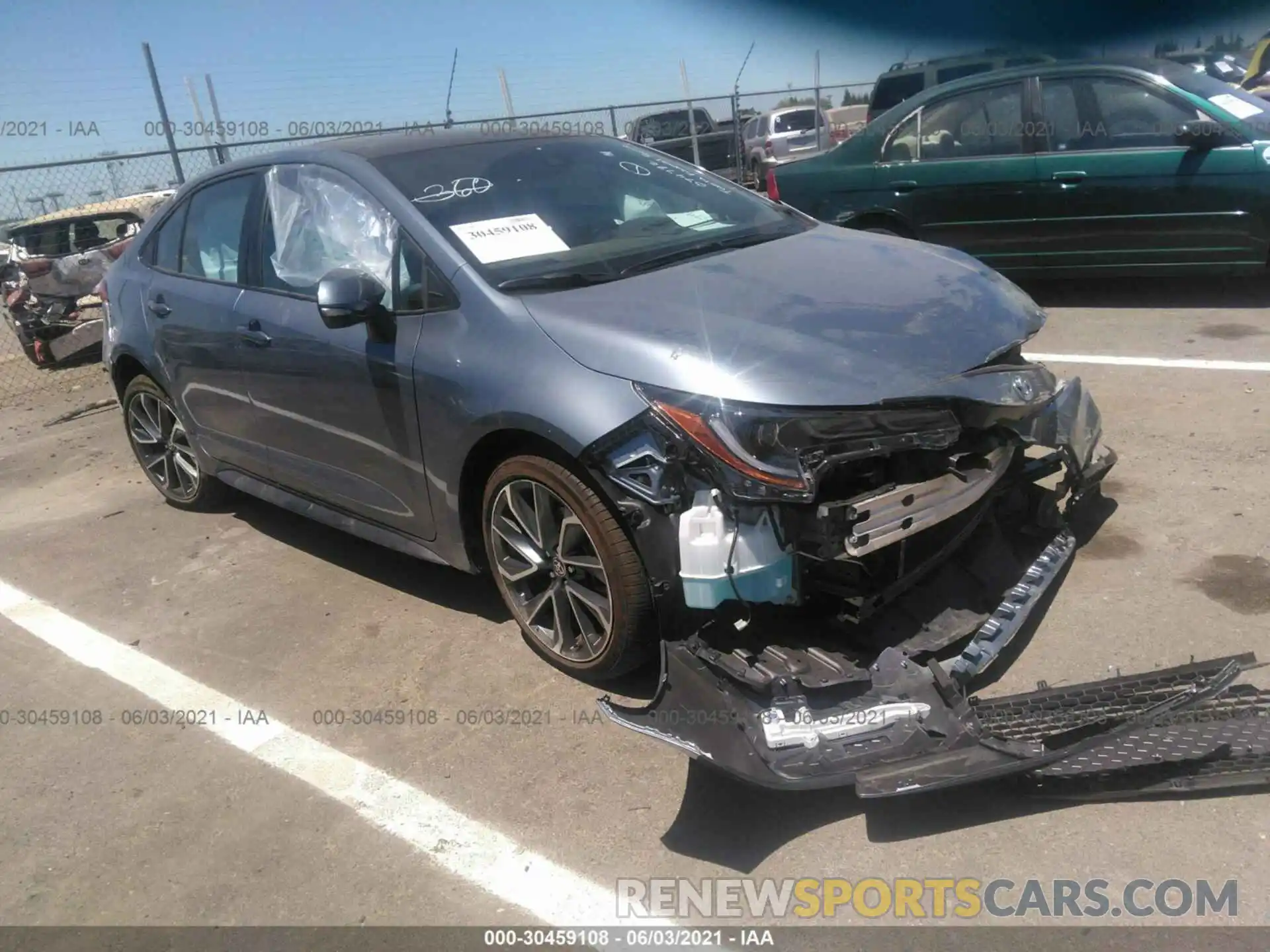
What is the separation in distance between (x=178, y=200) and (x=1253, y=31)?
281 inches

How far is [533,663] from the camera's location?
3.61 m

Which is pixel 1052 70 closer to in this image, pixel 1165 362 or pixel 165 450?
pixel 1165 362

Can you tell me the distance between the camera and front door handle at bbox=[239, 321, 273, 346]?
4105mm

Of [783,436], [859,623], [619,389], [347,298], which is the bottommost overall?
[859,623]

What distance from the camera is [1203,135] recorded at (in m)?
6.43

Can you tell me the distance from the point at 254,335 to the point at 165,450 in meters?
1.74

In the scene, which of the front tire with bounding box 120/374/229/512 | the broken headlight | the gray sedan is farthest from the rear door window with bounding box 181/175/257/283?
the broken headlight

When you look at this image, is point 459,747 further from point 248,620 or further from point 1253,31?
point 1253,31

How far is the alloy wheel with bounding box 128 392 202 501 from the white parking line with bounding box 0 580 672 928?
1291 millimetres

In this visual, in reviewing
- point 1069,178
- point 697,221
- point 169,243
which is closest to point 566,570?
point 697,221

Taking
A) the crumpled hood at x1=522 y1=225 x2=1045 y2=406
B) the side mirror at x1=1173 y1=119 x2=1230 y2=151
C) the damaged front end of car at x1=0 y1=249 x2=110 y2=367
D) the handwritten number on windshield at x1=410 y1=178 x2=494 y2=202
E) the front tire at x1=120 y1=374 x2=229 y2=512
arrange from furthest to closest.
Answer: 1. the damaged front end of car at x1=0 y1=249 x2=110 y2=367
2. the side mirror at x1=1173 y1=119 x2=1230 y2=151
3. the front tire at x1=120 y1=374 x2=229 y2=512
4. the handwritten number on windshield at x1=410 y1=178 x2=494 y2=202
5. the crumpled hood at x1=522 y1=225 x2=1045 y2=406

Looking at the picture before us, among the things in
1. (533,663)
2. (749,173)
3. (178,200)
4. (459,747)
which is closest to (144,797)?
(459,747)

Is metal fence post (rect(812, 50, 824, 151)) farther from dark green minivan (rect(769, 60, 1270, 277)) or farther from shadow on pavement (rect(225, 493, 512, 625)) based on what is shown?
shadow on pavement (rect(225, 493, 512, 625))

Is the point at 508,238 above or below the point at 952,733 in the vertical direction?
above
